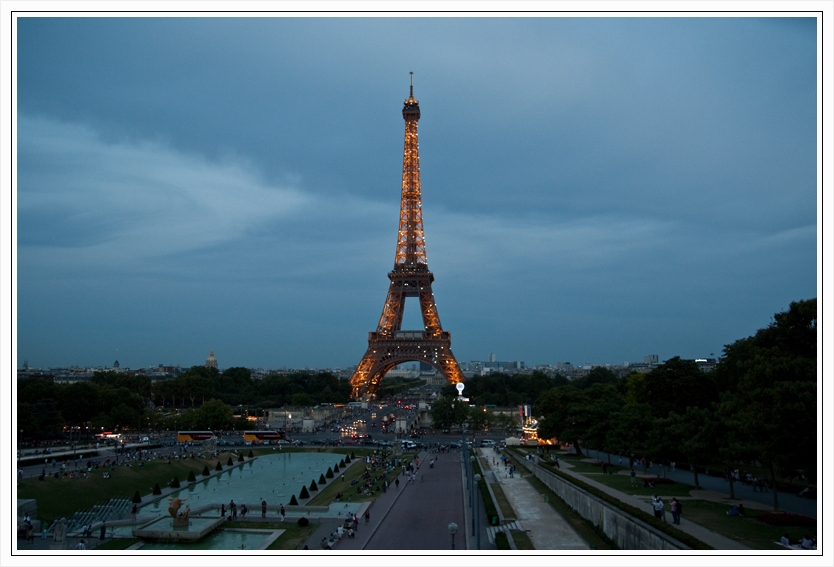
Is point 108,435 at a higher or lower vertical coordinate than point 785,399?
lower

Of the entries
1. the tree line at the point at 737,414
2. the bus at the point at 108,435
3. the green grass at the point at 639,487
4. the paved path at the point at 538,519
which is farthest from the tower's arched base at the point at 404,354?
the green grass at the point at 639,487

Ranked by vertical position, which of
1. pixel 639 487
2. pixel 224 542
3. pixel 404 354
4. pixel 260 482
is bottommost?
pixel 260 482

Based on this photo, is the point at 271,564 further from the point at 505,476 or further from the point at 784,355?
the point at 505,476

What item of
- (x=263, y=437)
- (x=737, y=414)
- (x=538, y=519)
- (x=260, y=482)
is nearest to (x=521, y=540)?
(x=538, y=519)

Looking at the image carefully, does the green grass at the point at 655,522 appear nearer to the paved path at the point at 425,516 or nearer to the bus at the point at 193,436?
the paved path at the point at 425,516

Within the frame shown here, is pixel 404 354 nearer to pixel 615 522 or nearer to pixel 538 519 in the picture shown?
pixel 538 519

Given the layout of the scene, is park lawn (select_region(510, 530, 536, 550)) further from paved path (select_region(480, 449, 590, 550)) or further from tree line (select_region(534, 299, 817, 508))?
tree line (select_region(534, 299, 817, 508))

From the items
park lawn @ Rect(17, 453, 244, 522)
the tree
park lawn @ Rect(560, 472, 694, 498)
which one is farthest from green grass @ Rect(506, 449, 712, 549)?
park lawn @ Rect(17, 453, 244, 522)
